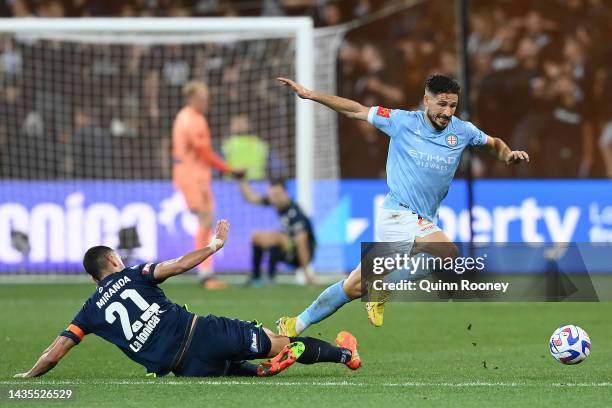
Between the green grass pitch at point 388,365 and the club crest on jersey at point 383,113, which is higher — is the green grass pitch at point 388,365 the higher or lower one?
the lower one

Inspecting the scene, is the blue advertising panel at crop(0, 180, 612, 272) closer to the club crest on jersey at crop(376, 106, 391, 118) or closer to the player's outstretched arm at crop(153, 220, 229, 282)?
the club crest on jersey at crop(376, 106, 391, 118)

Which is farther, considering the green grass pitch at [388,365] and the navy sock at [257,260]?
the navy sock at [257,260]

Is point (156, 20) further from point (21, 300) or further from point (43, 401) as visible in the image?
point (43, 401)

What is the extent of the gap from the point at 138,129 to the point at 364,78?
137 inches

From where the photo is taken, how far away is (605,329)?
11.3 metres

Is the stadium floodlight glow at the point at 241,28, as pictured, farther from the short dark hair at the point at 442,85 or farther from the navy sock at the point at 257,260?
the short dark hair at the point at 442,85

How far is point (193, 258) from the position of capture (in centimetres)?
754

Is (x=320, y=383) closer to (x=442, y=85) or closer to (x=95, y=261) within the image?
(x=95, y=261)

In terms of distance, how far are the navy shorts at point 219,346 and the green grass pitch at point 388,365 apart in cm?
11

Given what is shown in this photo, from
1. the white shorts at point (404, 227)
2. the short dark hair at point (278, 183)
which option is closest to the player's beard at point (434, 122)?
the white shorts at point (404, 227)

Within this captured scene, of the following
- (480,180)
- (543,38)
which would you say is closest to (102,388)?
(480,180)

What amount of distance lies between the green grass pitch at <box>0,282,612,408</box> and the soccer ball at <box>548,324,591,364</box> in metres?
0.11

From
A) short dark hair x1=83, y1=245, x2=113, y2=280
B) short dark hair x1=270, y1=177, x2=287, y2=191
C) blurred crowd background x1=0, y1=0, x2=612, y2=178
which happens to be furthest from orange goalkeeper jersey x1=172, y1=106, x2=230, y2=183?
short dark hair x1=83, y1=245, x2=113, y2=280

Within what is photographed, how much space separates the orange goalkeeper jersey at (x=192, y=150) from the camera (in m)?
16.1
